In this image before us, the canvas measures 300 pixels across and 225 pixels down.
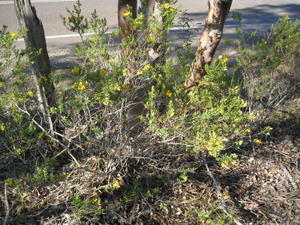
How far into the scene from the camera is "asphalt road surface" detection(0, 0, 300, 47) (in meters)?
6.78

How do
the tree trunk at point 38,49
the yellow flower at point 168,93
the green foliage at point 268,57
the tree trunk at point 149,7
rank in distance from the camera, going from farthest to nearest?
1. the green foliage at point 268,57
2. the tree trunk at point 149,7
3. the yellow flower at point 168,93
4. the tree trunk at point 38,49

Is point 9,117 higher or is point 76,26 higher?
point 76,26

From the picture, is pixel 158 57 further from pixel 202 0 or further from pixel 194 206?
pixel 202 0

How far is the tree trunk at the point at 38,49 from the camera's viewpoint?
2.09 metres

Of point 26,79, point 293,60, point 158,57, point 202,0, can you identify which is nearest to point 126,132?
point 158,57

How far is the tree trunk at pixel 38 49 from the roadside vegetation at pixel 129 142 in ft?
0.23

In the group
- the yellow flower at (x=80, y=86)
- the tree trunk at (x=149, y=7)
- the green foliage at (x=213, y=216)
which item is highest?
the tree trunk at (x=149, y=7)

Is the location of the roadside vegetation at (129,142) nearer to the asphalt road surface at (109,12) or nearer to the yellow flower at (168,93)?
the yellow flower at (168,93)

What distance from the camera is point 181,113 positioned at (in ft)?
7.68

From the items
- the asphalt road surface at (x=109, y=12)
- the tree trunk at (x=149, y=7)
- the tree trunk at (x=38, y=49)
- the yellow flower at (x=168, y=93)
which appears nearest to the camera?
the tree trunk at (x=38, y=49)

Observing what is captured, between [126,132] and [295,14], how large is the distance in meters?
8.63

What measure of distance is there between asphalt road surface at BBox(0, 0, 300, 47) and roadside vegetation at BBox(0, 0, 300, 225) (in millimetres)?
4320

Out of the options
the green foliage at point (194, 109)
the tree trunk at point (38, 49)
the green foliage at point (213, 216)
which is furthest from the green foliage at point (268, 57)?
the tree trunk at point (38, 49)

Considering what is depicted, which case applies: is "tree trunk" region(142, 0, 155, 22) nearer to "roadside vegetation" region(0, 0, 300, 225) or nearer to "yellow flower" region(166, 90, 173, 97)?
"roadside vegetation" region(0, 0, 300, 225)
